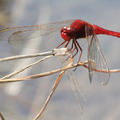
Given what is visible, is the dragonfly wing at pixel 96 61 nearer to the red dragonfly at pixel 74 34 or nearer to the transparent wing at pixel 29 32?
the red dragonfly at pixel 74 34

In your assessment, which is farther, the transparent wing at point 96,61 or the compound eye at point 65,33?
the compound eye at point 65,33

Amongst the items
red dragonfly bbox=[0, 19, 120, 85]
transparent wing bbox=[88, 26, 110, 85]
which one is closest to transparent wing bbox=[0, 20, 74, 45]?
red dragonfly bbox=[0, 19, 120, 85]

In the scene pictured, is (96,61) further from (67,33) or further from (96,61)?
(67,33)

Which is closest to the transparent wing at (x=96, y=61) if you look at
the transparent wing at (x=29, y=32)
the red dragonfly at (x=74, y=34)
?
the red dragonfly at (x=74, y=34)

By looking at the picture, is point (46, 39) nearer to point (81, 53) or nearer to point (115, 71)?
point (81, 53)

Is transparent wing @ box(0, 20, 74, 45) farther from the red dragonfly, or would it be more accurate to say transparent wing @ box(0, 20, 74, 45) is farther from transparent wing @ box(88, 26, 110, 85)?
transparent wing @ box(88, 26, 110, 85)

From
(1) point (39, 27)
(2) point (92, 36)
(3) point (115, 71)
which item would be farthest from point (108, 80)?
(1) point (39, 27)
